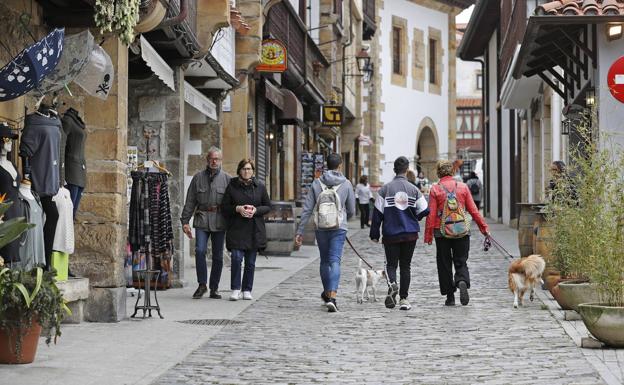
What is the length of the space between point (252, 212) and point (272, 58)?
10739mm

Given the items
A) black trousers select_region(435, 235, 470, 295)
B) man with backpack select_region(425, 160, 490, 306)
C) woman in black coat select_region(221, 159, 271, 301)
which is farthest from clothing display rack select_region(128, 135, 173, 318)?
black trousers select_region(435, 235, 470, 295)

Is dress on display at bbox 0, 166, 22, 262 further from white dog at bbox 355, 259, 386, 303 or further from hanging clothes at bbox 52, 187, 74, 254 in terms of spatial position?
white dog at bbox 355, 259, 386, 303

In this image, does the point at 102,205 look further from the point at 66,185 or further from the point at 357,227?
the point at 357,227

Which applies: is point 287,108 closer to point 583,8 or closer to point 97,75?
point 583,8

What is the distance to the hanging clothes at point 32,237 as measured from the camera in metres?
10.8

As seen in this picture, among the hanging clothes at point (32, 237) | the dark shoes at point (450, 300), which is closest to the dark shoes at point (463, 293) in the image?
the dark shoes at point (450, 300)

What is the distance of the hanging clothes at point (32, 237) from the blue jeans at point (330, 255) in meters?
3.73

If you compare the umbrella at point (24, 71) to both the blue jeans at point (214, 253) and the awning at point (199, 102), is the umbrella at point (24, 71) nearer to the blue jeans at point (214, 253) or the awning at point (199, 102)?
the blue jeans at point (214, 253)

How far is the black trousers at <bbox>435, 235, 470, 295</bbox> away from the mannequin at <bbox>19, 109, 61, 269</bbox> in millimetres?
4777

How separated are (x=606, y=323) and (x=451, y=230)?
14.9 ft

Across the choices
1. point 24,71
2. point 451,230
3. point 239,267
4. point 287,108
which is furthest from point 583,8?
point 287,108

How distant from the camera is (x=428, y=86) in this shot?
64312 millimetres

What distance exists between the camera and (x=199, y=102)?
19516 millimetres

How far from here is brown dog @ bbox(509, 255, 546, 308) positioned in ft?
45.4
